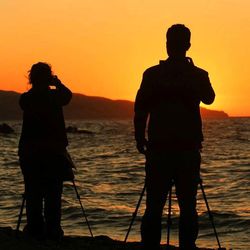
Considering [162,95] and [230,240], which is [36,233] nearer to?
[162,95]

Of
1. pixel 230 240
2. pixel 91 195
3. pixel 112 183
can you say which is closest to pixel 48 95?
pixel 230 240

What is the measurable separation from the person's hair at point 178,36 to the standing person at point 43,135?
1.98 meters

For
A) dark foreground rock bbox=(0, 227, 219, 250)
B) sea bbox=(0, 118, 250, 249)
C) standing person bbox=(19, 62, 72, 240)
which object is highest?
standing person bbox=(19, 62, 72, 240)

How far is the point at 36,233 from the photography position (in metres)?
8.41

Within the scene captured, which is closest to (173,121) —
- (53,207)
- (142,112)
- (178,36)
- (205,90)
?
(142,112)

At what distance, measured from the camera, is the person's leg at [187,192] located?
255 inches

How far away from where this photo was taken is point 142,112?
6.57m

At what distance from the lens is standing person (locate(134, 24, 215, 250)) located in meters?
6.46

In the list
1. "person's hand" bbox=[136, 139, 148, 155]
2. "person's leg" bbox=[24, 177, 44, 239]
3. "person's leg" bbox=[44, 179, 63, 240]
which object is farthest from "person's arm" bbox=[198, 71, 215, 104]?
"person's leg" bbox=[24, 177, 44, 239]

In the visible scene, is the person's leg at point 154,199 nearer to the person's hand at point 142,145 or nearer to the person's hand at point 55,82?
the person's hand at point 142,145

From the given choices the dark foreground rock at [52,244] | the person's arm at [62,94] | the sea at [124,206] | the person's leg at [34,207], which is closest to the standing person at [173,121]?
the dark foreground rock at [52,244]

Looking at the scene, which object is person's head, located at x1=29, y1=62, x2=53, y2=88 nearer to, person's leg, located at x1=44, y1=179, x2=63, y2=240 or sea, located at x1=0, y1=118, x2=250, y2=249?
person's leg, located at x1=44, y1=179, x2=63, y2=240

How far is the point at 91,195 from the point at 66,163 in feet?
40.0

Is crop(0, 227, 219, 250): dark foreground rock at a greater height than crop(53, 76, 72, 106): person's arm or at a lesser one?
lesser
